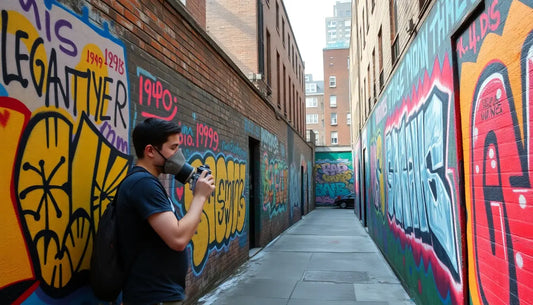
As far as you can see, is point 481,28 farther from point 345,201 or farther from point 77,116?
point 345,201

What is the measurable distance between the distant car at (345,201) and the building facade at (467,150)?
21.4m

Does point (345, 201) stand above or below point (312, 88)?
below

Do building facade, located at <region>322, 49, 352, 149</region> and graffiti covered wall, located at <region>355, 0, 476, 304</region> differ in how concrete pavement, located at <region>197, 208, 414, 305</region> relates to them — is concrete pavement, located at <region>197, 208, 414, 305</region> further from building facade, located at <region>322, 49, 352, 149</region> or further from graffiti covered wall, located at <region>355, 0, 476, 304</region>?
building facade, located at <region>322, 49, 352, 149</region>

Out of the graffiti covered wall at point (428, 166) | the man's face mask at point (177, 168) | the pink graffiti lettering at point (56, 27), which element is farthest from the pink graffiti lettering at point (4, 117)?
the graffiti covered wall at point (428, 166)

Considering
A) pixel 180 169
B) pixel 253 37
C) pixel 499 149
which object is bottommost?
pixel 180 169

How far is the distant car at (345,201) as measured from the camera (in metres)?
27.5

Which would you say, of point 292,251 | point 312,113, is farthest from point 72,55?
point 312,113

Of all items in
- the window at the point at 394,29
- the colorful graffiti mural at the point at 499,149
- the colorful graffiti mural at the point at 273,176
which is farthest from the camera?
the colorful graffiti mural at the point at 273,176

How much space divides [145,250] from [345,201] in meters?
26.4

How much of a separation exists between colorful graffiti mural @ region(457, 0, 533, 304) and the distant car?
24.5m

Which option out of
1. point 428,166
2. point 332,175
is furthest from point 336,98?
point 428,166

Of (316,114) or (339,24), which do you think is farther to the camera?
(339,24)

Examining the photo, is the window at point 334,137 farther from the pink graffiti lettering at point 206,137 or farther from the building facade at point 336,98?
the pink graffiti lettering at point 206,137

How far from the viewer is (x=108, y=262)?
2.16 meters
